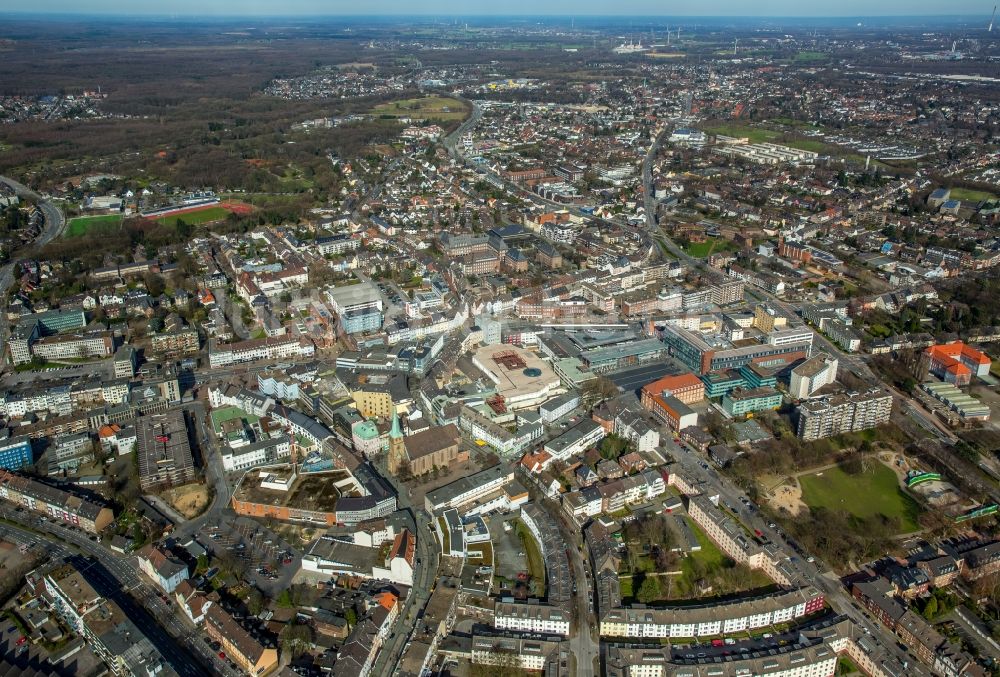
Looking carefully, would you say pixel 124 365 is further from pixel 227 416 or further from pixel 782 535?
pixel 782 535

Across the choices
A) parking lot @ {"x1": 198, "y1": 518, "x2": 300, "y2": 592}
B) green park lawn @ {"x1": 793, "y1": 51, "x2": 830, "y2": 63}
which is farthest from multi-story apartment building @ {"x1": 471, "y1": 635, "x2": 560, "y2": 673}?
green park lawn @ {"x1": 793, "y1": 51, "x2": 830, "y2": 63}

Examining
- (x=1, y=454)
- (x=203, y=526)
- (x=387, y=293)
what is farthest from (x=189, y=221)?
(x=203, y=526)

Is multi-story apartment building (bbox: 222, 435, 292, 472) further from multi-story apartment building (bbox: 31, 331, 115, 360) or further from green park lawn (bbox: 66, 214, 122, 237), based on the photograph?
green park lawn (bbox: 66, 214, 122, 237)

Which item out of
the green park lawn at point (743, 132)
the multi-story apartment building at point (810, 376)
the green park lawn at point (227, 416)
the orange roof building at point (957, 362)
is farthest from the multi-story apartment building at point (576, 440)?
the green park lawn at point (743, 132)

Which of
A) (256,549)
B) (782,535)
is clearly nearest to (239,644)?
(256,549)

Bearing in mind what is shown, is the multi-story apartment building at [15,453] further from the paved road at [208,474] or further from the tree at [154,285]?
the tree at [154,285]
